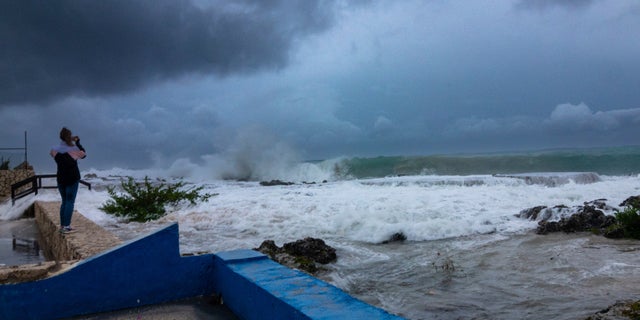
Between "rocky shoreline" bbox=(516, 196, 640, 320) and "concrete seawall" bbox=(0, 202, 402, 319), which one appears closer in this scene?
"concrete seawall" bbox=(0, 202, 402, 319)

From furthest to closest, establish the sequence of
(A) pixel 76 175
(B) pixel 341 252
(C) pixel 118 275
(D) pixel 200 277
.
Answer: (B) pixel 341 252 < (A) pixel 76 175 < (D) pixel 200 277 < (C) pixel 118 275

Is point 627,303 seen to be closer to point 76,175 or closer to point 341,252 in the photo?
point 341,252

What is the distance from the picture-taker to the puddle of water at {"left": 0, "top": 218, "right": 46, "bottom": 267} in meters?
6.80

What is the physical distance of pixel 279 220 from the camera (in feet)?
36.3

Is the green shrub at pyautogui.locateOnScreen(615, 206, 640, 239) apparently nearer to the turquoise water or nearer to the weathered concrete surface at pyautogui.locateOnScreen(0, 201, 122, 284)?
the weathered concrete surface at pyautogui.locateOnScreen(0, 201, 122, 284)

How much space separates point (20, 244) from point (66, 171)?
327 cm

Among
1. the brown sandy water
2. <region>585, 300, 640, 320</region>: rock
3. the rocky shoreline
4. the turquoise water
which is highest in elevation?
the turquoise water

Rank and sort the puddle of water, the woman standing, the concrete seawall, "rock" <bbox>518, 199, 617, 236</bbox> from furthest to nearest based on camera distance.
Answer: "rock" <bbox>518, 199, 617, 236</bbox> < the puddle of water < the woman standing < the concrete seawall

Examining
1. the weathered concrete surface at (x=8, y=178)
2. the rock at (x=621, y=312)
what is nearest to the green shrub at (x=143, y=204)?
the weathered concrete surface at (x=8, y=178)

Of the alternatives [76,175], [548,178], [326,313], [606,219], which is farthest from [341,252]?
[548,178]

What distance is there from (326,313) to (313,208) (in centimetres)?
1034

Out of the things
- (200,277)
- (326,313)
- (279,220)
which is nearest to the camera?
(326,313)

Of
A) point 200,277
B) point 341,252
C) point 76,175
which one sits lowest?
point 341,252

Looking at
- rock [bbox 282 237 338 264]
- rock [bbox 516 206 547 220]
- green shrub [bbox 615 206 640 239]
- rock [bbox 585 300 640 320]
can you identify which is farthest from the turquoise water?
rock [bbox 585 300 640 320]
